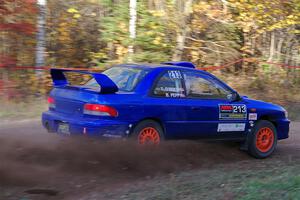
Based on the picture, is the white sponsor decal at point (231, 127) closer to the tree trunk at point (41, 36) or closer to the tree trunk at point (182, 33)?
the tree trunk at point (41, 36)

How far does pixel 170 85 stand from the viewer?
25.0 ft

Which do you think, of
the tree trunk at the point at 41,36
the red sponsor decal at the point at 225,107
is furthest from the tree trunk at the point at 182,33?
the red sponsor decal at the point at 225,107

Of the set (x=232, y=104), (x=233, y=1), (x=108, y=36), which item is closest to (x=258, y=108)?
(x=232, y=104)

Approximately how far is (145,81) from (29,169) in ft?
7.16

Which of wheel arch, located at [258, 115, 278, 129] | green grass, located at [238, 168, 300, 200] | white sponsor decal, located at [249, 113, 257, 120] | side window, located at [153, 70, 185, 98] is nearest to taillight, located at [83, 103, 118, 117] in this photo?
side window, located at [153, 70, 185, 98]

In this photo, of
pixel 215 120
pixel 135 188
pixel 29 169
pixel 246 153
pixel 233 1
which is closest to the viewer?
pixel 135 188

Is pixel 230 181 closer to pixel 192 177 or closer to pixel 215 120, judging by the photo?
pixel 192 177

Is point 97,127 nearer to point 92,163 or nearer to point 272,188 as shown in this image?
point 92,163

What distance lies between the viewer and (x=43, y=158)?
22.3 feet

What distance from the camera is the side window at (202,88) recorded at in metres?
7.82

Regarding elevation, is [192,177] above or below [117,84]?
below

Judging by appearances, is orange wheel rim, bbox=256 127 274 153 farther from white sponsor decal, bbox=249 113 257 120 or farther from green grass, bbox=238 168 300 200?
green grass, bbox=238 168 300 200

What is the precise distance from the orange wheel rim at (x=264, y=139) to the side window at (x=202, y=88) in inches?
38.9

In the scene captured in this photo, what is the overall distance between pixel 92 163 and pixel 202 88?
7.43 ft
